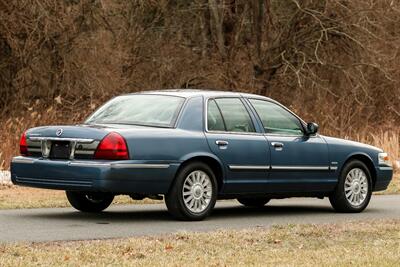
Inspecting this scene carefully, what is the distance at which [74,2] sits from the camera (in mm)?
25875

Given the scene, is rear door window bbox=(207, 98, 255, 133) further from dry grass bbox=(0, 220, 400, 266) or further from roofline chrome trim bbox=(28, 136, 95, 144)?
dry grass bbox=(0, 220, 400, 266)

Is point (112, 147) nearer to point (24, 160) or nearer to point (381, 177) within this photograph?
point (24, 160)

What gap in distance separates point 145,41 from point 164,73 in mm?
1089

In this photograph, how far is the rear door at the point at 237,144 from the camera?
1239cm

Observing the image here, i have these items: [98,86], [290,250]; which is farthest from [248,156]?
[98,86]

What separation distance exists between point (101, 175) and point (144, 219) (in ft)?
4.20

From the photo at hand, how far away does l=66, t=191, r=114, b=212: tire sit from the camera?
42.7ft

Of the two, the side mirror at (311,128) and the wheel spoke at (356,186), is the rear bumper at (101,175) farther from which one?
the wheel spoke at (356,186)

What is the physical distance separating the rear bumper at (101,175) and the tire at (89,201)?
1194 millimetres

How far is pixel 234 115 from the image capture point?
42.3 ft

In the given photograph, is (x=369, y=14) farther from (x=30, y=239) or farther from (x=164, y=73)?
(x=30, y=239)

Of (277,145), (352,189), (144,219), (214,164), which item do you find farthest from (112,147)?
(352,189)

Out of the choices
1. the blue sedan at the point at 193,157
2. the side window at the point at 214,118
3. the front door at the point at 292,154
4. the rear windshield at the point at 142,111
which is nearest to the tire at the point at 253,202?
the blue sedan at the point at 193,157

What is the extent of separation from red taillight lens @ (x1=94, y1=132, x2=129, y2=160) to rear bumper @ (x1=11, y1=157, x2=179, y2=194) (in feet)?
0.26
